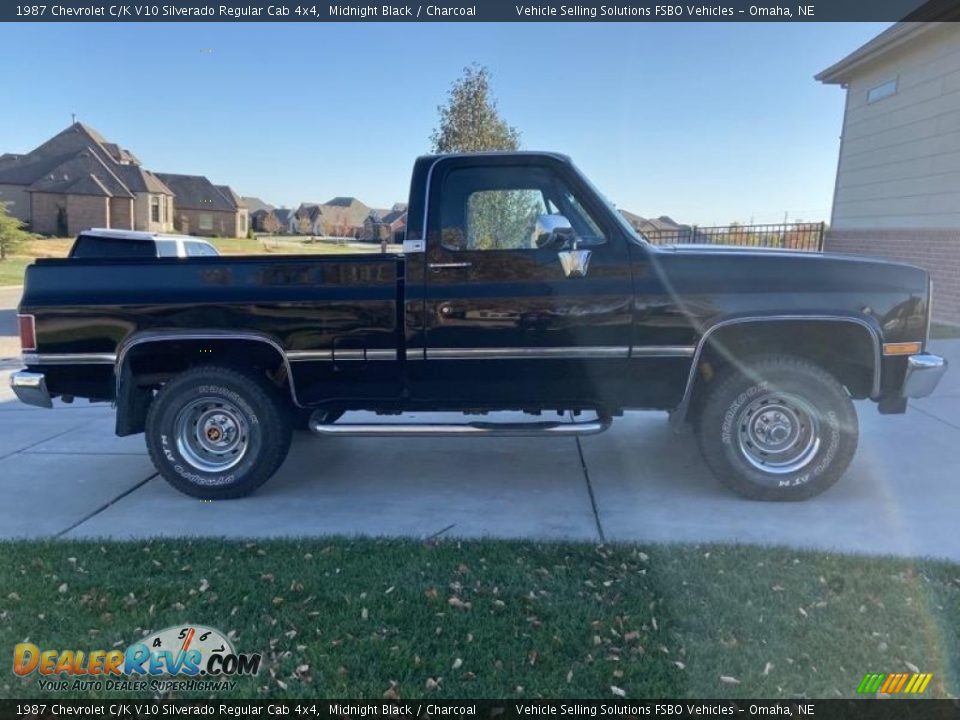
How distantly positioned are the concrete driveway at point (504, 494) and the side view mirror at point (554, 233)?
1.68m

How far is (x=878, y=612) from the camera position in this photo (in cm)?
326

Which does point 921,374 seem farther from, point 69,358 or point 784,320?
point 69,358

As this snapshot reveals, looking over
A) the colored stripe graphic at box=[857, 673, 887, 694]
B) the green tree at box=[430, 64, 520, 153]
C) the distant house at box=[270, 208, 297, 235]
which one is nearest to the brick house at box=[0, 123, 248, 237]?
the distant house at box=[270, 208, 297, 235]

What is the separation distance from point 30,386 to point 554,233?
11.5 feet

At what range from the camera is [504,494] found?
4949 mm

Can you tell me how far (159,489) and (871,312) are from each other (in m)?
4.91

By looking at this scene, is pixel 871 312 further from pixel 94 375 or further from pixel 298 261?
pixel 94 375

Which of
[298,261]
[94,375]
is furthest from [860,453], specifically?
A: [94,375]

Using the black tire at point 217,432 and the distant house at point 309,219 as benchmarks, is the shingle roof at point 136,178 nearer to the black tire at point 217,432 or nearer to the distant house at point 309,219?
the distant house at point 309,219

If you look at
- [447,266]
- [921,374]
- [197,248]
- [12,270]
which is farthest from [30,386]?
[12,270]

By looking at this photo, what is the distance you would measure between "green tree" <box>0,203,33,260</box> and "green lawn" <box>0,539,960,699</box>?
36.0m

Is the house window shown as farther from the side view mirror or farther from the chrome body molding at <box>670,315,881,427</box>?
the side view mirror

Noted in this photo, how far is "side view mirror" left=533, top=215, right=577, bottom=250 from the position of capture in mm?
4430

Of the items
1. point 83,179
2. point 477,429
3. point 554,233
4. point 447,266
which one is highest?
point 83,179
